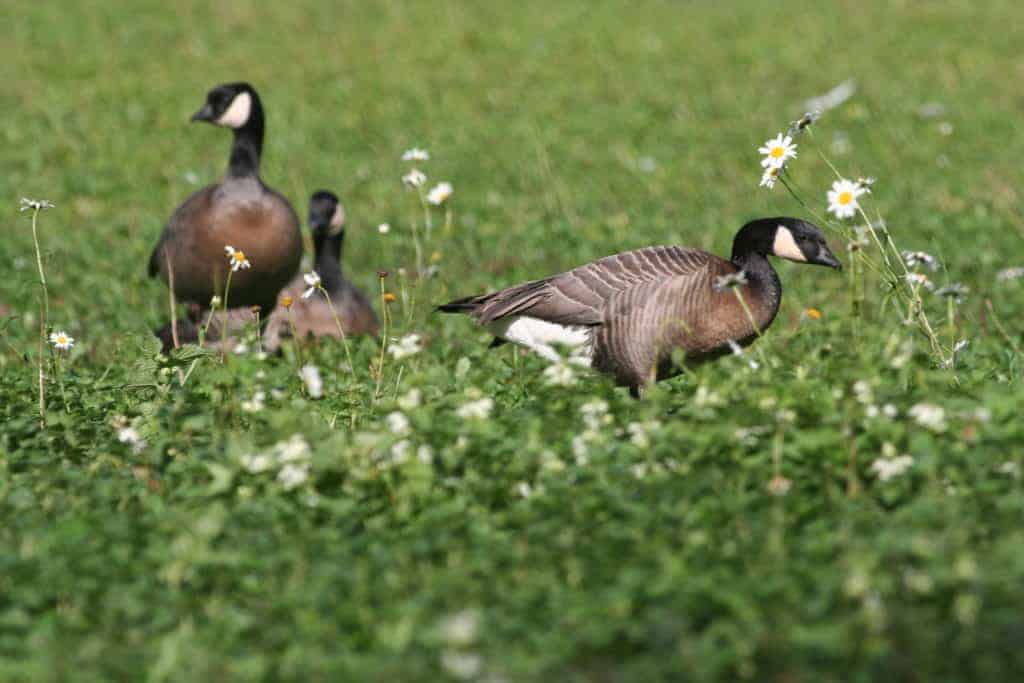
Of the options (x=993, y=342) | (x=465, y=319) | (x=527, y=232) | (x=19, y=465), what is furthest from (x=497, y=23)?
(x=19, y=465)

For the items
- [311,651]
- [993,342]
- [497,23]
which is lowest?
[993,342]

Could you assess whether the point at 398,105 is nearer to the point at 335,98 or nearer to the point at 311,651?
the point at 335,98

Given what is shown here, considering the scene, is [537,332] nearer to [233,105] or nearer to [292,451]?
[292,451]

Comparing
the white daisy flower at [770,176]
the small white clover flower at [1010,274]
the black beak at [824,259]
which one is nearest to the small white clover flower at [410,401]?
the white daisy flower at [770,176]

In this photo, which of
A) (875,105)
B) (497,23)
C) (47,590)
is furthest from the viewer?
(497,23)

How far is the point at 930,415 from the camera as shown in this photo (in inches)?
207

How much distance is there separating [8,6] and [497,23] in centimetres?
793

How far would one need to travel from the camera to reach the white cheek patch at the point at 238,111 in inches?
408

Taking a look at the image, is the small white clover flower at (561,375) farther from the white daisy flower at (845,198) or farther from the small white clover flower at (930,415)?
the white daisy flower at (845,198)

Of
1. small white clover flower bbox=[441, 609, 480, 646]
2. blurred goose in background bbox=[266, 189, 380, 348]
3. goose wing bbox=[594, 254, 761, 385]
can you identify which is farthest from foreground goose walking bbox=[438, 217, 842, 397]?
blurred goose in background bbox=[266, 189, 380, 348]

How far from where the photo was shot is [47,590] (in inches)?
188

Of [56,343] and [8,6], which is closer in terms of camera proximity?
[56,343]

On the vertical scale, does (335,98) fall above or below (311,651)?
above

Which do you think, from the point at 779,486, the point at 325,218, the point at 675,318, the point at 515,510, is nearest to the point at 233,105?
the point at 325,218
